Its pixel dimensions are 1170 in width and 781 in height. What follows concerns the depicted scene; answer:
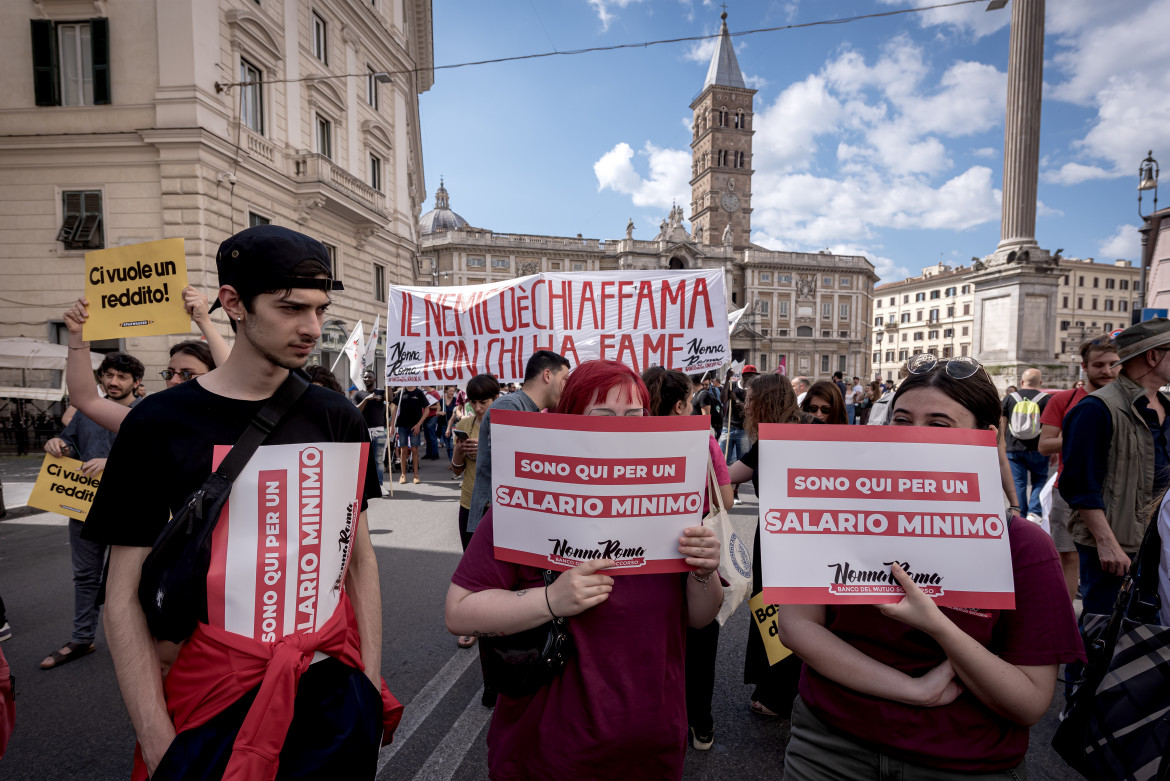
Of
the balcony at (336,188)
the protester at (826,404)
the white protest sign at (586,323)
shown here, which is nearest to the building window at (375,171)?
the balcony at (336,188)

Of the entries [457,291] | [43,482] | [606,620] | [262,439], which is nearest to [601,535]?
[606,620]

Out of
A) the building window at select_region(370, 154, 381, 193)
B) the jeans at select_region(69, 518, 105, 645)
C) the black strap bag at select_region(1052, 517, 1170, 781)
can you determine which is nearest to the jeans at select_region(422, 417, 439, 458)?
the jeans at select_region(69, 518, 105, 645)

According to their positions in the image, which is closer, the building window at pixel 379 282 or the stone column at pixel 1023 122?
the stone column at pixel 1023 122

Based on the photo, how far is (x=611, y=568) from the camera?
153 cm

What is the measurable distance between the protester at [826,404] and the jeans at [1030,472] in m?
4.96

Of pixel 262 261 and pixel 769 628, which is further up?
pixel 262 261

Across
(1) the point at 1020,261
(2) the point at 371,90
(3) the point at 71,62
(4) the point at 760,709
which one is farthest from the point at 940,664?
(2) the point at 371,90

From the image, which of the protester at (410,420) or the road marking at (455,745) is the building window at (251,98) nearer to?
the protester at (410,420)

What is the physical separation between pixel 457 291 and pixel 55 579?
466 cm

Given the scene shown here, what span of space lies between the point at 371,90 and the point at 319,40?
10.1 feet

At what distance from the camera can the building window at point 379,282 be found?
2259cm

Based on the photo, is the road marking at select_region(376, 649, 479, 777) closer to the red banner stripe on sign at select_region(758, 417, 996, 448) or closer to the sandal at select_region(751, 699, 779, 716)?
the sandal at select_region(751, 699, 779, 716)

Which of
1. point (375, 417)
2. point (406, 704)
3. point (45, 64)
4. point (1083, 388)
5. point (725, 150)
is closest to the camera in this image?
point (406, 704)

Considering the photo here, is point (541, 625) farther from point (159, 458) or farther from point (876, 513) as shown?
point (159, 458)
